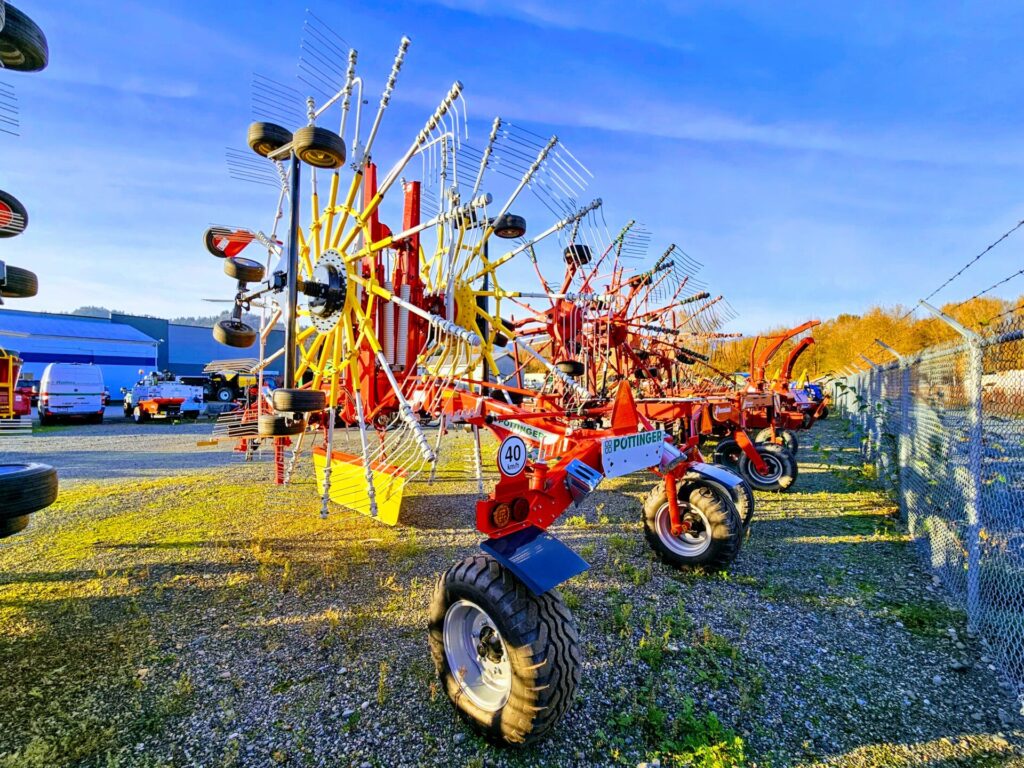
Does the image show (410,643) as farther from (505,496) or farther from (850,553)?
(850,553)

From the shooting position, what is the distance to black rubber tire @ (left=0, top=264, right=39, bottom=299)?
356 cm

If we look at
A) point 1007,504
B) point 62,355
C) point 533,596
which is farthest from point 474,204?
point 62,355

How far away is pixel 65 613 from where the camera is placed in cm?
382

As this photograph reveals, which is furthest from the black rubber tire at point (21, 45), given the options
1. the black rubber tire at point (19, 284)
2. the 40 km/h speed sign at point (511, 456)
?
the 40 km/h speed sign at point (511, 456)

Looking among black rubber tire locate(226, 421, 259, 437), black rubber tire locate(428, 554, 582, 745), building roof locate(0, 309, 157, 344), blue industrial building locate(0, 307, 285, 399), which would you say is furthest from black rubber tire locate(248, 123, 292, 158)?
building roof locate(0, 309, 157, 344)

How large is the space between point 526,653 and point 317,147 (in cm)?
341

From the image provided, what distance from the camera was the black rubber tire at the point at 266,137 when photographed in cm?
380

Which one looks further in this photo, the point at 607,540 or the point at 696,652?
the point at 607,540

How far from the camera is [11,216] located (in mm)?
3014

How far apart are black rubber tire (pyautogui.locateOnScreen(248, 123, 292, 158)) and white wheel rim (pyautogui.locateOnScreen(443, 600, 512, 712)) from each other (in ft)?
11.7

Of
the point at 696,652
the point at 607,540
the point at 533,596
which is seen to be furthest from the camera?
the point at 607,540

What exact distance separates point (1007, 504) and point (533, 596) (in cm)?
397

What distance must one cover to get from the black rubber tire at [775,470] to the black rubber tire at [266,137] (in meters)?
7.80

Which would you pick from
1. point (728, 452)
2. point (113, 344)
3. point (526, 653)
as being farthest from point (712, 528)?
point (113, 344)
